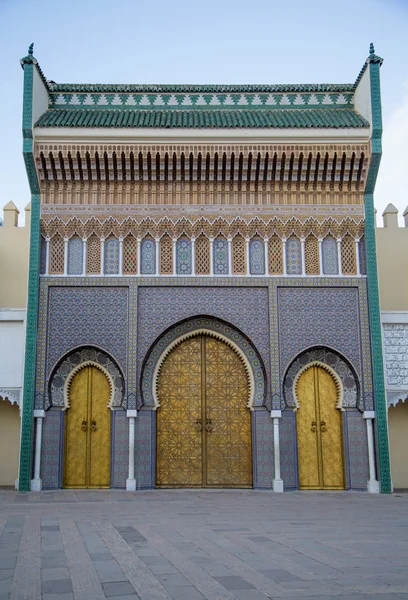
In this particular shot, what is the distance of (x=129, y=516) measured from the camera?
294 inches

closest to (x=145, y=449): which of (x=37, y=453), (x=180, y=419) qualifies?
(x=180, y=419)

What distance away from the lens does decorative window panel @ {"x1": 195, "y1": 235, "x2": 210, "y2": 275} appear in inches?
433

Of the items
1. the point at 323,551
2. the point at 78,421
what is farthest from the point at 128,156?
the point at 323,551

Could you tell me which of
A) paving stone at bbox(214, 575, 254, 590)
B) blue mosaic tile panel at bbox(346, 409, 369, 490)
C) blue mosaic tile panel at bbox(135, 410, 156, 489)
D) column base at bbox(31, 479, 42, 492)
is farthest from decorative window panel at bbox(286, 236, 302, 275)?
paving stone at bbox(214, 575, 254, 590)

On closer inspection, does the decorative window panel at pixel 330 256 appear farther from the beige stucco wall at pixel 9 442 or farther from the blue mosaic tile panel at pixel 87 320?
the beige stucco wall at pixel 9 442

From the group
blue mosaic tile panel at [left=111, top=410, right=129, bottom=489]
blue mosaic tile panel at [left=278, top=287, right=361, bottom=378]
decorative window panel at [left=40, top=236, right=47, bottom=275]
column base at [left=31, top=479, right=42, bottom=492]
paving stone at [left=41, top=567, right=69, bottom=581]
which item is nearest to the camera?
paving stone at [left=41, top=567, right=69, bottom=581]

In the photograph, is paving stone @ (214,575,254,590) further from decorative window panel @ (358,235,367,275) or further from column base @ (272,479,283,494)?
decorative window panel @ (358,235,367,275)

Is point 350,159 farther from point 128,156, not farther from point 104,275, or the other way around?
point 104,275

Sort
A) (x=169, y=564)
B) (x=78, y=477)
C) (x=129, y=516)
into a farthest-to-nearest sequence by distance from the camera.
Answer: (x=78, y=477) < (x=129, y=516) < (x=169, y=564)

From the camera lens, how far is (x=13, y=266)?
12148mm

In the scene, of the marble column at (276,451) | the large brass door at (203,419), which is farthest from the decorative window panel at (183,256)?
the marble column at (276,451)

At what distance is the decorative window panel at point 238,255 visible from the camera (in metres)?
11.0

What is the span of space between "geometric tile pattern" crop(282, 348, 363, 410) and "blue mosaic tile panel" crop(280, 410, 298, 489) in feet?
0.76

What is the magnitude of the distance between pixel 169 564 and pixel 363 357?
21.7 feet
